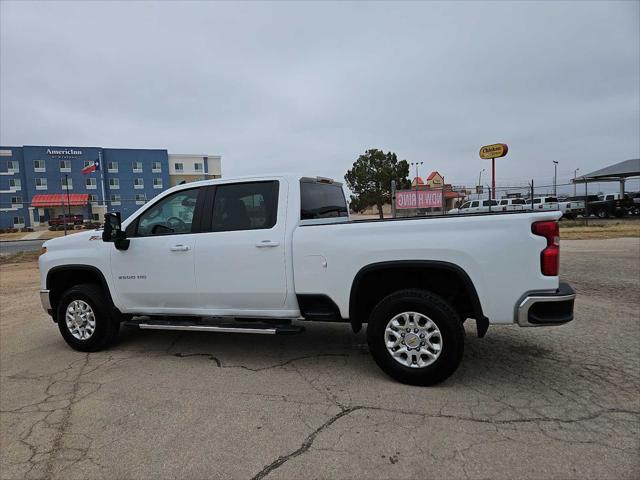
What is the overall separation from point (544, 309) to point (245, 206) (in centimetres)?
298

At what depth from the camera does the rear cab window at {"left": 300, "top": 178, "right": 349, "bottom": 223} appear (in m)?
4.61

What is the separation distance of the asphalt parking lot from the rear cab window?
1.54 metres

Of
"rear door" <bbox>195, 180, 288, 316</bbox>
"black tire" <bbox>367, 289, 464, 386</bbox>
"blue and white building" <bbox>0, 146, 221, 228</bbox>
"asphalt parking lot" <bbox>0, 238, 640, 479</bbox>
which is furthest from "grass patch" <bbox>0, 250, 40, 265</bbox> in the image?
"blue and white building" <bbox>0, 146, 221, 228</bbox>

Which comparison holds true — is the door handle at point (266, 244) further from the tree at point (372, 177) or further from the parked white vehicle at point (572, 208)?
the tree at point (372, 177)

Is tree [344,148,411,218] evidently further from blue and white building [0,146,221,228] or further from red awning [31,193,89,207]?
red awning [31,193,89,207]

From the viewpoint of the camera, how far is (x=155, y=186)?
67.3 metres

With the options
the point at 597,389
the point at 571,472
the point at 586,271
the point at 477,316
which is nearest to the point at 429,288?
the point at 477,316

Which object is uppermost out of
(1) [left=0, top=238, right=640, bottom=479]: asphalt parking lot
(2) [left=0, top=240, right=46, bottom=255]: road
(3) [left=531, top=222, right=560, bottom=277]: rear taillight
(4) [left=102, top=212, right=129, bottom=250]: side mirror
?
(4) [left=102, top=212, right=129, bottom=250]: side mirror

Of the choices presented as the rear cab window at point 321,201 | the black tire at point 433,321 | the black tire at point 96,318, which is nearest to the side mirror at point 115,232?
the black tire at point 96,318

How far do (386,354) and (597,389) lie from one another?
1.77 m

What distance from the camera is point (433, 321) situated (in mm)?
3730

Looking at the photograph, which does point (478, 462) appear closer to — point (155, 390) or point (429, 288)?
point (429, 288)

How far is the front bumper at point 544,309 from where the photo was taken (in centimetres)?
346

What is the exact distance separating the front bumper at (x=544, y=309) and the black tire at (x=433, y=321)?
0.51 metres
